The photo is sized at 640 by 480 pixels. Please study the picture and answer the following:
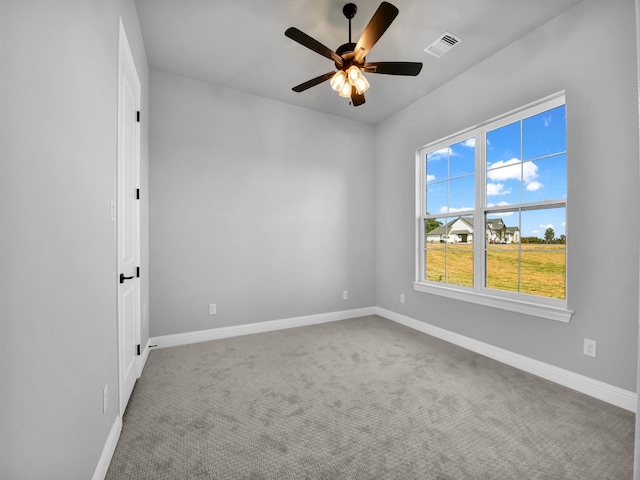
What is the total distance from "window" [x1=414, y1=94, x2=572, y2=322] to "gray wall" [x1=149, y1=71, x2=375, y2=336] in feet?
3.45

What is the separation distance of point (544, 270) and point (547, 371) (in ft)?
2.75

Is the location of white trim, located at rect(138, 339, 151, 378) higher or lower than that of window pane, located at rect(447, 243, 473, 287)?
lower

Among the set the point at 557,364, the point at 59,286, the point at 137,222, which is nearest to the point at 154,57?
the point at 137,222

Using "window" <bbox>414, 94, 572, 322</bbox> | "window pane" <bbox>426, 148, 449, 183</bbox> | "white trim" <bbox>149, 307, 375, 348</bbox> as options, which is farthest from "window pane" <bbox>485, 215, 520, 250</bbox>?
"white trim" <bbox>149, 307, 375, 348</bbox>

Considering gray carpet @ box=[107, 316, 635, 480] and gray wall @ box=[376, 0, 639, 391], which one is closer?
gray carpet @ box=[107, 316, 635, 480]

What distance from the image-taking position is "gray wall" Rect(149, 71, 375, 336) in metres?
3.12

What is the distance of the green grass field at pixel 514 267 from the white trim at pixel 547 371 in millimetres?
583

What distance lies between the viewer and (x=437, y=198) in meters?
3.57

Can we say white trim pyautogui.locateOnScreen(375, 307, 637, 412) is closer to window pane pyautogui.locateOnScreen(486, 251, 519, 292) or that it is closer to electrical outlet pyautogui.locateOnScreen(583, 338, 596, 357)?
Answer: electrical outlet pyautogui.locateOnScreen(583, 338, 596, 357)

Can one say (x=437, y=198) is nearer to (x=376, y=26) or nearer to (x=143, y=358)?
(x=376, y=26)

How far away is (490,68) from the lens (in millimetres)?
2826

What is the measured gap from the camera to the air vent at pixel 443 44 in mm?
2541

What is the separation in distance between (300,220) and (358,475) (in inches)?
113

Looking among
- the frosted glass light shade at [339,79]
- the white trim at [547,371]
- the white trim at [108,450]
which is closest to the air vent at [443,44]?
the frosted glass light shade at [339,79]
